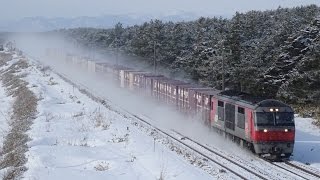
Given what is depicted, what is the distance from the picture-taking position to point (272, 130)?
2269cm

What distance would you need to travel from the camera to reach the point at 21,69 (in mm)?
83000

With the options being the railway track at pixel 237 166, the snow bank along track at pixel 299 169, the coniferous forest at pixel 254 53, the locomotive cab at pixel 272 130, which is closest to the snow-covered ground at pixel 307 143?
the snow bank along track at pixel 299 169

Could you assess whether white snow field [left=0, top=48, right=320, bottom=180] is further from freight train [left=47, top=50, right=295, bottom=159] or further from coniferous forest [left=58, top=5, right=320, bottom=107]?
coniferous forest [left=58, top=5, right=320, bottom=107]

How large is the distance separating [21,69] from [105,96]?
115ft

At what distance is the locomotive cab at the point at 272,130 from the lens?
74.1 ft

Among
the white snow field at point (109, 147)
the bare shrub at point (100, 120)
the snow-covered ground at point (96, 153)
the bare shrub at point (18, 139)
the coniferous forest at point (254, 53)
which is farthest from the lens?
the coniferous forest at point (254, 53)

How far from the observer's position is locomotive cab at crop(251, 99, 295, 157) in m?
22.6

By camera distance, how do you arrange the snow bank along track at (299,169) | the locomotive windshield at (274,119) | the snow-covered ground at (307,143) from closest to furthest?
the snow bank along track at (299,169)
the locomotive windshield at (274,119)
the snow-covered ground at (307,143)

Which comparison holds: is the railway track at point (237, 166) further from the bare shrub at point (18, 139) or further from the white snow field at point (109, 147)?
the bare shrub at point (18, 139)

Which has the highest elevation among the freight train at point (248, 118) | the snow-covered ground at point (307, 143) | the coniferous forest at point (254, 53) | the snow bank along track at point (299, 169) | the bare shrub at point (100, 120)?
the coniferous forest at point (254, 53)

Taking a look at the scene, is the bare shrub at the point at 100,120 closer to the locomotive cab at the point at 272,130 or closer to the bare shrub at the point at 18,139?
the bare shrub at the point at 18,139

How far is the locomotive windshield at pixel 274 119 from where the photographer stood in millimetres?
22734

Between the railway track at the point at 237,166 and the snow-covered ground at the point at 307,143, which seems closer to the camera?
the railway track at the point at 237,166

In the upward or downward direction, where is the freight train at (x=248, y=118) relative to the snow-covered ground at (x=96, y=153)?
upward
